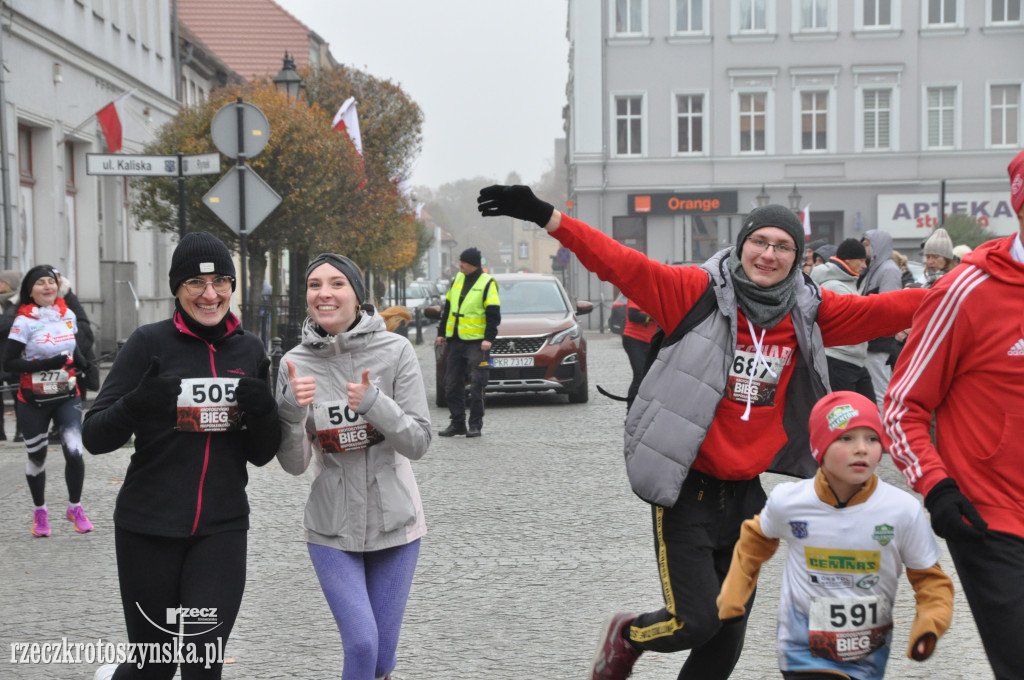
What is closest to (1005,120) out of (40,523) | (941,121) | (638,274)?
(941,121)

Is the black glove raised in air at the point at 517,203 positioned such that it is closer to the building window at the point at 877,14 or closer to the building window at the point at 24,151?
the building window at the point at 24,151

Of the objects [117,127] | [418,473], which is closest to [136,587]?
[418,473]

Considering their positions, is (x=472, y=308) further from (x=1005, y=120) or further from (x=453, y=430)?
(x=1005, y=120)

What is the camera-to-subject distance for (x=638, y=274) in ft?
13.4

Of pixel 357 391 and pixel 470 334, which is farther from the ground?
pixel 357 391

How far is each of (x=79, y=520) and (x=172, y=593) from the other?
474 cm

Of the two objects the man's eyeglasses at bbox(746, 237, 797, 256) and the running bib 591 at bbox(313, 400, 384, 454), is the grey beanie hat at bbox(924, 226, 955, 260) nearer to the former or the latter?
the man's eyeglasses at bbox(746, 237, 797, 256)

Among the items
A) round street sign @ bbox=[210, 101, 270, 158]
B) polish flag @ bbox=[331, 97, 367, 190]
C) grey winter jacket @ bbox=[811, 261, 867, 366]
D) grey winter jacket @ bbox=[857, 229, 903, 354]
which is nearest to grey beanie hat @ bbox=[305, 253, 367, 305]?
grey winter jacket @ bbox=[811, 261, 867, 366]

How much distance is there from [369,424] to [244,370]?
0.45 meters

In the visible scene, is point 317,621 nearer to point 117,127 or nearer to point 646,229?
point 117,127

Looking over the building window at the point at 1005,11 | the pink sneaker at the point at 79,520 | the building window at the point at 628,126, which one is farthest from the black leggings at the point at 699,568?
the building window at the point at 1005,11

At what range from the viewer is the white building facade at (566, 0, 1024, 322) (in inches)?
1756

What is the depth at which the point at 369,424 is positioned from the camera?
415cm

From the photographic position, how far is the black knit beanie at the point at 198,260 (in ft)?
13.4
